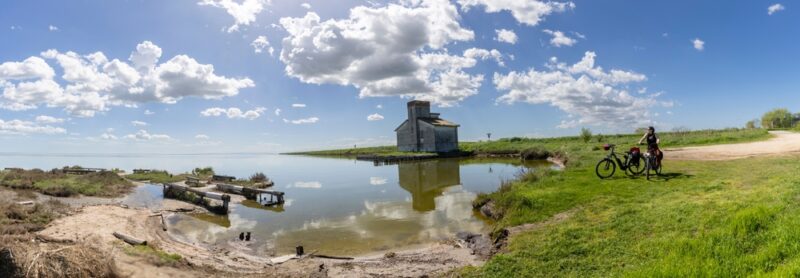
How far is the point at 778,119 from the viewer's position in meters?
83.8

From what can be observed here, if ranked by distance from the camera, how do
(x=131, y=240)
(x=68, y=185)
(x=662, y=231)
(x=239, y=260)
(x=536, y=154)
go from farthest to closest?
(x=536, y=154), (x=68, y=185), (x=131, y=240), (x=239, y=260), (x=662, y=231)

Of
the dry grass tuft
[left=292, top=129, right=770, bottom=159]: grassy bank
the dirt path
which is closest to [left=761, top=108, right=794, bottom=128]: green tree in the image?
[left=292, top=129, right=770, bottom=159]: grassy bank

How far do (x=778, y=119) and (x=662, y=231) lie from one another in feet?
358

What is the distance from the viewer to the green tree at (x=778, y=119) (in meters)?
81.8

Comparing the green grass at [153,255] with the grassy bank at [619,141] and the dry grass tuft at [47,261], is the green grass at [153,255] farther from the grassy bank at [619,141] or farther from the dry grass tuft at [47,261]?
the grassy bank at [619,141]

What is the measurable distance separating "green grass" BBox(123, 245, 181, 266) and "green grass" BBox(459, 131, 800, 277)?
7.10 m

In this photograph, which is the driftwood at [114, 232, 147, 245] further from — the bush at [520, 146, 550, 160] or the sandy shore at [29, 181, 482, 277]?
the bush at [520, 146, 550, 160]

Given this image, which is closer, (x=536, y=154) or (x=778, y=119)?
(x=536, y=154)

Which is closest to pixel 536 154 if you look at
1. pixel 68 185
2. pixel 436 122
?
pixel 436 122

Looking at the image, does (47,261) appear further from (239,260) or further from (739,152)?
(739,152)

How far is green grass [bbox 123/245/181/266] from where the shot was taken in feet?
30.0

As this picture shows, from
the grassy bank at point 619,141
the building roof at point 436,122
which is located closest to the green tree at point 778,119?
the grassy bank at point 619,141

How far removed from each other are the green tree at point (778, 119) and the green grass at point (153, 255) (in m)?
109

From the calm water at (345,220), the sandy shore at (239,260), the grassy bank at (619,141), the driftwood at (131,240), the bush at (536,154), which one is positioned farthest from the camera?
the bush at (536,154)
